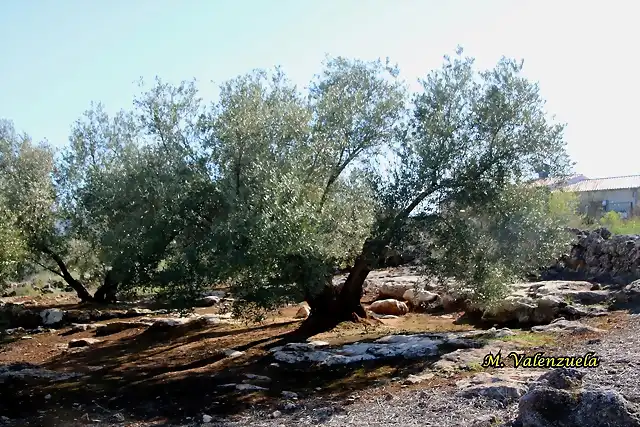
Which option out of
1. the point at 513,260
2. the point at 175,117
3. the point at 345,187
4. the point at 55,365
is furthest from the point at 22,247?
the point at 513,260

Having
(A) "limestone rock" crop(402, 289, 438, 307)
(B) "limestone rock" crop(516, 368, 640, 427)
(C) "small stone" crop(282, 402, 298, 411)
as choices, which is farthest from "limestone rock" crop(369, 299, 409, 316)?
(B) "limestone rock" crop(516, 368, 640, 427)

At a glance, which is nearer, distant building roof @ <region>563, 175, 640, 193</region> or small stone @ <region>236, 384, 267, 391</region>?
small stone @ <region>236, 384, 267, 391</region>

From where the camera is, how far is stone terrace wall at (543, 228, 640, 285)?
20.3 m

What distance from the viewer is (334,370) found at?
1127 cm

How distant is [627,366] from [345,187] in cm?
682

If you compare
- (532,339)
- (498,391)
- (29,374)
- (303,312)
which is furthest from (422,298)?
(498,391)

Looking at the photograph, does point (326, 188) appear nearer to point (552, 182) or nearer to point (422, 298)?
point (552, 182)

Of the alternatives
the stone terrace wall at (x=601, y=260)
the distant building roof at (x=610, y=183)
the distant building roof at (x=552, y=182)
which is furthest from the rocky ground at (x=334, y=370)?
the distant building roof at (x=610, y=183)

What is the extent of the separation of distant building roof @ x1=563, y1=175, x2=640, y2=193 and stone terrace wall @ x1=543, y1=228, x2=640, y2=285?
20295 mm

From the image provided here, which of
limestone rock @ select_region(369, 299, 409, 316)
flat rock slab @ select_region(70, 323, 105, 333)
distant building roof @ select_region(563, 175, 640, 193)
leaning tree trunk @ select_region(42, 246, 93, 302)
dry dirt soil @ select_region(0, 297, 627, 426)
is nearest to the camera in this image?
dry dirt soil @ select_region(0, 297, 627, 426)

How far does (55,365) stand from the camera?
1393cm

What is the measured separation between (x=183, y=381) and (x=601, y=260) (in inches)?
637

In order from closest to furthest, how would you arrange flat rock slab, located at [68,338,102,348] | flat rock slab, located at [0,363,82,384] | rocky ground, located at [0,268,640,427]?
rocky ground, located at [0,268,640,427] < flat rock slab, located at [0,363,82,384] < flat rock slab, located at [68,338,102,348]
